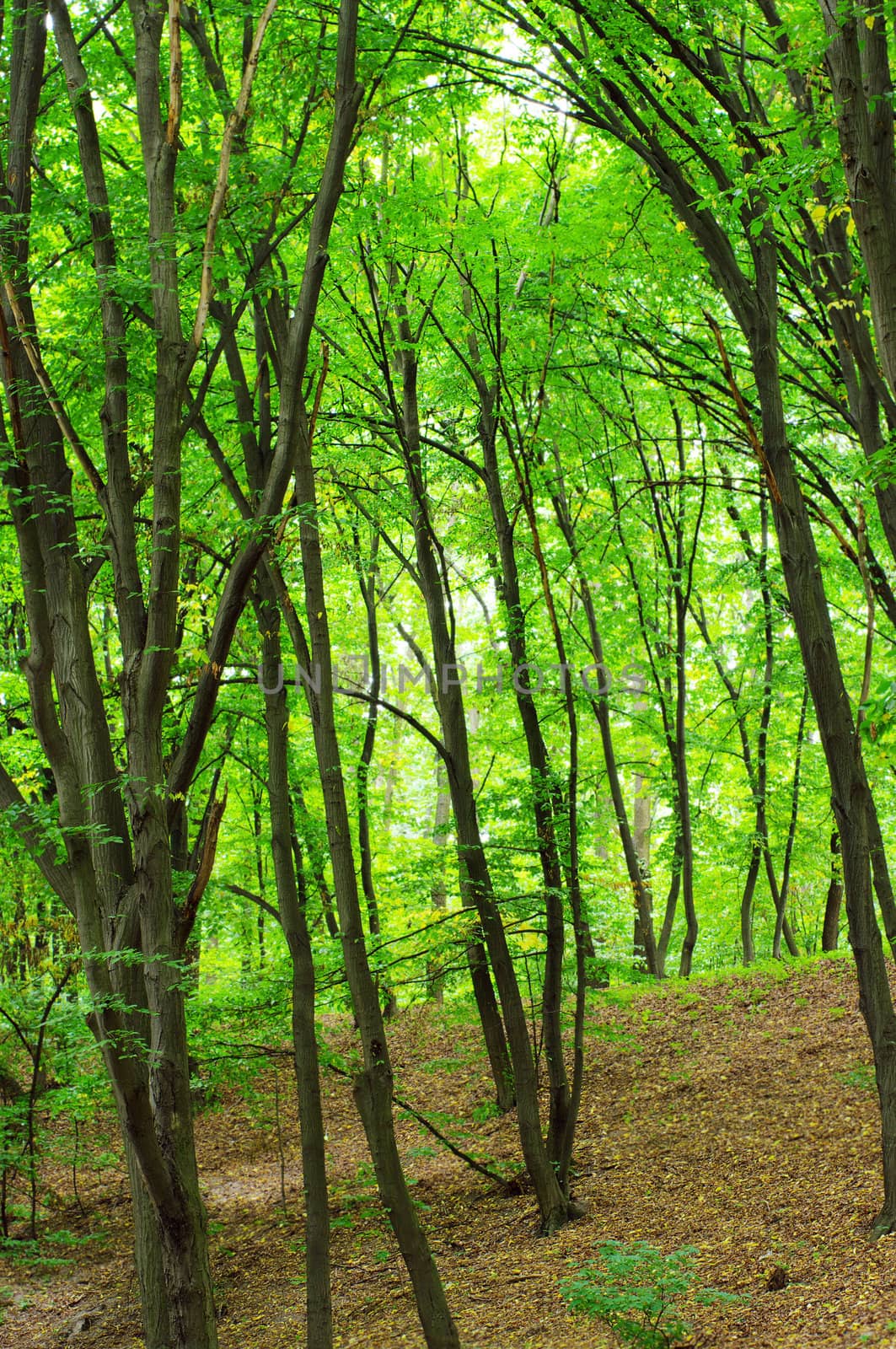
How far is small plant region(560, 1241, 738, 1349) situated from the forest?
4 centimetres

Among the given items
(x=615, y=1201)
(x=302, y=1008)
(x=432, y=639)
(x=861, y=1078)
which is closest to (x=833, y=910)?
(x=861, y=1078)

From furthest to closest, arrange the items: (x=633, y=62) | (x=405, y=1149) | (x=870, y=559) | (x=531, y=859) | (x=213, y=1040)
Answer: (x=531, y=859)
(x=405, y=1149)
(x=870, y=559)
(x=213, y=1040)
(x=633, y=62)

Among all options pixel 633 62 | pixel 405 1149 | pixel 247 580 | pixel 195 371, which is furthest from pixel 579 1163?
pixel 633 62

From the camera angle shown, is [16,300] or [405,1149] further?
[405,1149]

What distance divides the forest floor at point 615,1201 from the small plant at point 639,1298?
0.17m

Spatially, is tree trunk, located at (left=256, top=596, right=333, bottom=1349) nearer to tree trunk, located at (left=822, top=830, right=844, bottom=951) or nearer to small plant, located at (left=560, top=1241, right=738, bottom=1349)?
small plant, located at (left=560, top=1241, right=738, bottom=1349)

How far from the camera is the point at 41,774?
9086 millimetres

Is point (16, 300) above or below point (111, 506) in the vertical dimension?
above

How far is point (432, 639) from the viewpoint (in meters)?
9.19

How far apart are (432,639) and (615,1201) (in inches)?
194

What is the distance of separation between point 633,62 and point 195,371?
479 centimetres

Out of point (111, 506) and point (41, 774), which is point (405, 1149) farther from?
point (111, 506)

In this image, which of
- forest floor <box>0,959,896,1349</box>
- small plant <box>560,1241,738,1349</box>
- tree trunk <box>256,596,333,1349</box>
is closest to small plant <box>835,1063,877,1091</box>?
forest floor <box>0,959,896,1349</box>

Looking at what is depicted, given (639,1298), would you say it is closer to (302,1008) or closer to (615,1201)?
(302,1008)
